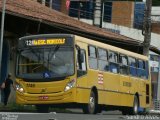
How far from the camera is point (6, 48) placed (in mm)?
29938

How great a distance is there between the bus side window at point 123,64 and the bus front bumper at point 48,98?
5.45 metres

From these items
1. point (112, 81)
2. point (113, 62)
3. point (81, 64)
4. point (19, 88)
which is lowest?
point (19, 88)

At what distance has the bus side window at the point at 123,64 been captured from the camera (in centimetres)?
2628

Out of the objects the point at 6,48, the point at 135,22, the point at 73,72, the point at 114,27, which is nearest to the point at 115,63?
the point at 73,72

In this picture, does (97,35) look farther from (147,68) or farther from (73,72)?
(73,72)

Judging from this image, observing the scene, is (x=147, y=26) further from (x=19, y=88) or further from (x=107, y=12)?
(x=107, y=12)

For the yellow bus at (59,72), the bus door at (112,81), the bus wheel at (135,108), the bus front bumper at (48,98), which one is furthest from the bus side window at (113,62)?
the bus front bumper at (48,98)

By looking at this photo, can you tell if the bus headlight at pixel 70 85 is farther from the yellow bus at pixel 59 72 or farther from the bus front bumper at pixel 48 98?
the bus front bumper at pixel 48 98

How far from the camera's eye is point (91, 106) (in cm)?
2269

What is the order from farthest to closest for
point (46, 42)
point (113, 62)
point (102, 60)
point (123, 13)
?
1. point (123, 13)
2. point (113, 62)
3. point (102, 60)
4. point (46, 42)

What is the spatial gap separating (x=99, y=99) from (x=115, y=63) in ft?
8.54

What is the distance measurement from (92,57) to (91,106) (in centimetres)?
182

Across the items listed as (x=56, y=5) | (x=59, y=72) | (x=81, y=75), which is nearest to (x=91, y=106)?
(x=81, y=75)

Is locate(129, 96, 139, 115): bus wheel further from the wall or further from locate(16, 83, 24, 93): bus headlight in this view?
the wall
